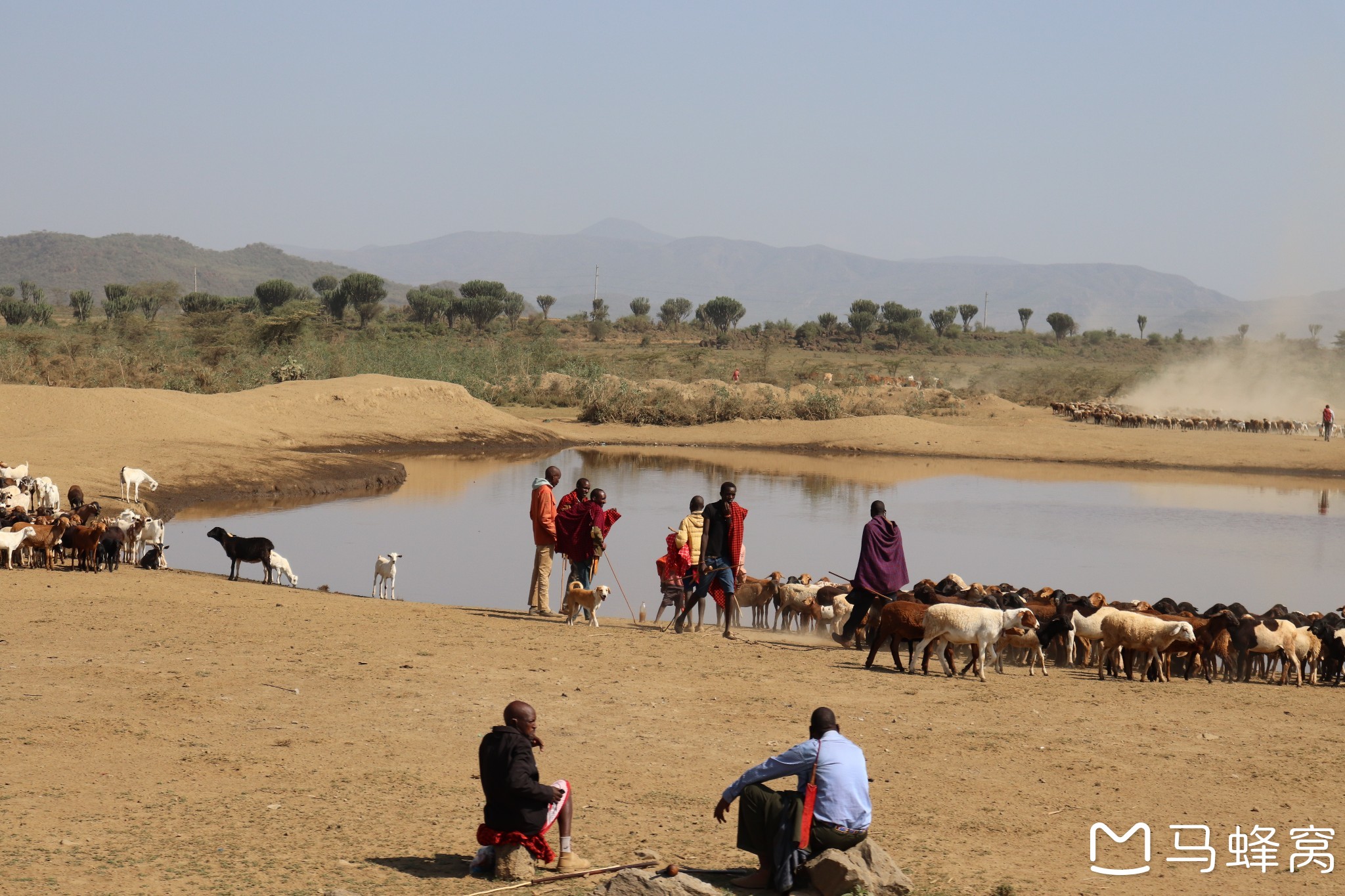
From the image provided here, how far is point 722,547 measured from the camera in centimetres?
1339

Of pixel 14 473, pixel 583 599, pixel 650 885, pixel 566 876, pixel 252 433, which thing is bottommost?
pixel 566 876

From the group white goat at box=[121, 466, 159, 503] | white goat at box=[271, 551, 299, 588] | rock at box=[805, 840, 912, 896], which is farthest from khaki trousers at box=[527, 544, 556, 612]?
white goat at box=[121, 466, 159, 503]

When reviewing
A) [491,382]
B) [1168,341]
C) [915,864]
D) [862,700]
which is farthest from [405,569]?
[1168,341]

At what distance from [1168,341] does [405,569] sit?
89.6 metres

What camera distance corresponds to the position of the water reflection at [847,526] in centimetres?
1881

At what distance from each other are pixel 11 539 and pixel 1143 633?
1225 centimetres

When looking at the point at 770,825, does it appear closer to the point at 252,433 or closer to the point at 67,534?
the point at 67,534

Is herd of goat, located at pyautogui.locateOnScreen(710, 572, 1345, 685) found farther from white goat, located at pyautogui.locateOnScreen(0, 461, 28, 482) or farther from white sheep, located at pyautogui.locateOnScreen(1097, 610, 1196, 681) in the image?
white goat, located at pyautogui.locateOnScreen(0, 461, 28, 482)

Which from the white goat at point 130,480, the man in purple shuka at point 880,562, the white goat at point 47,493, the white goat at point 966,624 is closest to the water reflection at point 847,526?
the white goat at point 130,480

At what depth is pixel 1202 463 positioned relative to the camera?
38.1m

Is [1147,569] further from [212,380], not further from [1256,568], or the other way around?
[212,380]

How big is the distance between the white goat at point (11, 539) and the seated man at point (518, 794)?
1041cm

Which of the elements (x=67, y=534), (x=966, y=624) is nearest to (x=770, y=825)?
(x=966, y=624)

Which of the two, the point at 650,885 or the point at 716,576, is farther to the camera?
the point at 716,576
